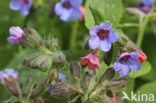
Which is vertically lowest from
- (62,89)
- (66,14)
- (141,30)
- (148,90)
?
(148,90)

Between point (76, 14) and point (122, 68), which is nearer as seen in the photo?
point (122, 68)

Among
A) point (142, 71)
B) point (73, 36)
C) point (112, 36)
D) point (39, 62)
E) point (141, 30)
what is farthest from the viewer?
point (73, 36)

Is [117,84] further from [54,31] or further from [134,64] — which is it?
[54,31]

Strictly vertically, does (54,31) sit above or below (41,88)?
above

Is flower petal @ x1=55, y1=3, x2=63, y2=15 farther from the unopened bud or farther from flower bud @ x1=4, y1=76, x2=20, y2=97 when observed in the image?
flower bud @ x1=4, y1=76, x2=20, y2=97

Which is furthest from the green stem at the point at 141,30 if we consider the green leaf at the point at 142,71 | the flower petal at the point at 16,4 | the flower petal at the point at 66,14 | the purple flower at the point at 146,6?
the flower petal at the point at 16,4

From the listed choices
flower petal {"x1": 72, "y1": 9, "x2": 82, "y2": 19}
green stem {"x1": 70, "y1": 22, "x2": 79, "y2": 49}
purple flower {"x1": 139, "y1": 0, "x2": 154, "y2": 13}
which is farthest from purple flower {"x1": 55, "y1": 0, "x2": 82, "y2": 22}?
purple flower {"x1": 139, "y1": 0, "x2": 154, "y2": 13}

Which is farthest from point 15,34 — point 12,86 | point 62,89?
point 62,89
